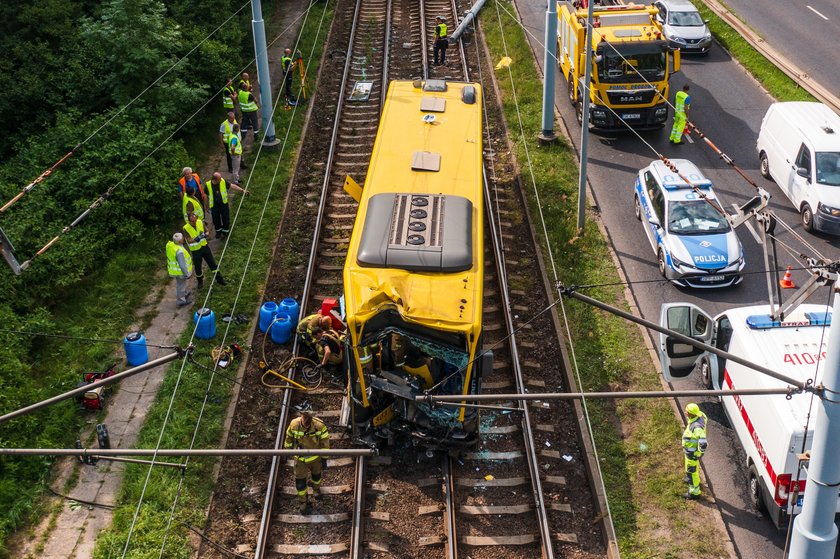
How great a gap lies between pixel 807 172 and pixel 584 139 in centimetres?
569

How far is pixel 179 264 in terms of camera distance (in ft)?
57.4

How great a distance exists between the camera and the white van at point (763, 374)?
1246 cm

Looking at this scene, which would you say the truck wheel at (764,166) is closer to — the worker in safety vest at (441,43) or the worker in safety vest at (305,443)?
the worker in safety vest at (441,43)

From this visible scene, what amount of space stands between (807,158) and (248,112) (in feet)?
47.8

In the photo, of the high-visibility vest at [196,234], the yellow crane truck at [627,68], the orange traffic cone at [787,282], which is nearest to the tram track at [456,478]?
the high-visibility vest at [196,234]

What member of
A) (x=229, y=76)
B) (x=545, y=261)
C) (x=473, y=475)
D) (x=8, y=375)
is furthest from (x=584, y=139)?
(x=8, y=375)

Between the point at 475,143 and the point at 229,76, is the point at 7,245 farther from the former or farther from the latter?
the point at 229,76

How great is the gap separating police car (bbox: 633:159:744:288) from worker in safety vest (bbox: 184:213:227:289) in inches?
378

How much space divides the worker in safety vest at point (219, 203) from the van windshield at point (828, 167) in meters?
13.4

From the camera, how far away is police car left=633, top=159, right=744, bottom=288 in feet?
60.7

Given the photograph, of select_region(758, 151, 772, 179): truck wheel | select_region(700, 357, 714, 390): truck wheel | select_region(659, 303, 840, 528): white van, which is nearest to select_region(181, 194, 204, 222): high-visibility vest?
select_region(659, 303, 840, 528): white van

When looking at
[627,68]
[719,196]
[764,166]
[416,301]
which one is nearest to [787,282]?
[719,196]

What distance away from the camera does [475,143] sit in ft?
56.1

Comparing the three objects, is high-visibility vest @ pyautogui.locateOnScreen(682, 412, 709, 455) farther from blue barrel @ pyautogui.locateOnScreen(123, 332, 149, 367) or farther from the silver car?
the silver car
